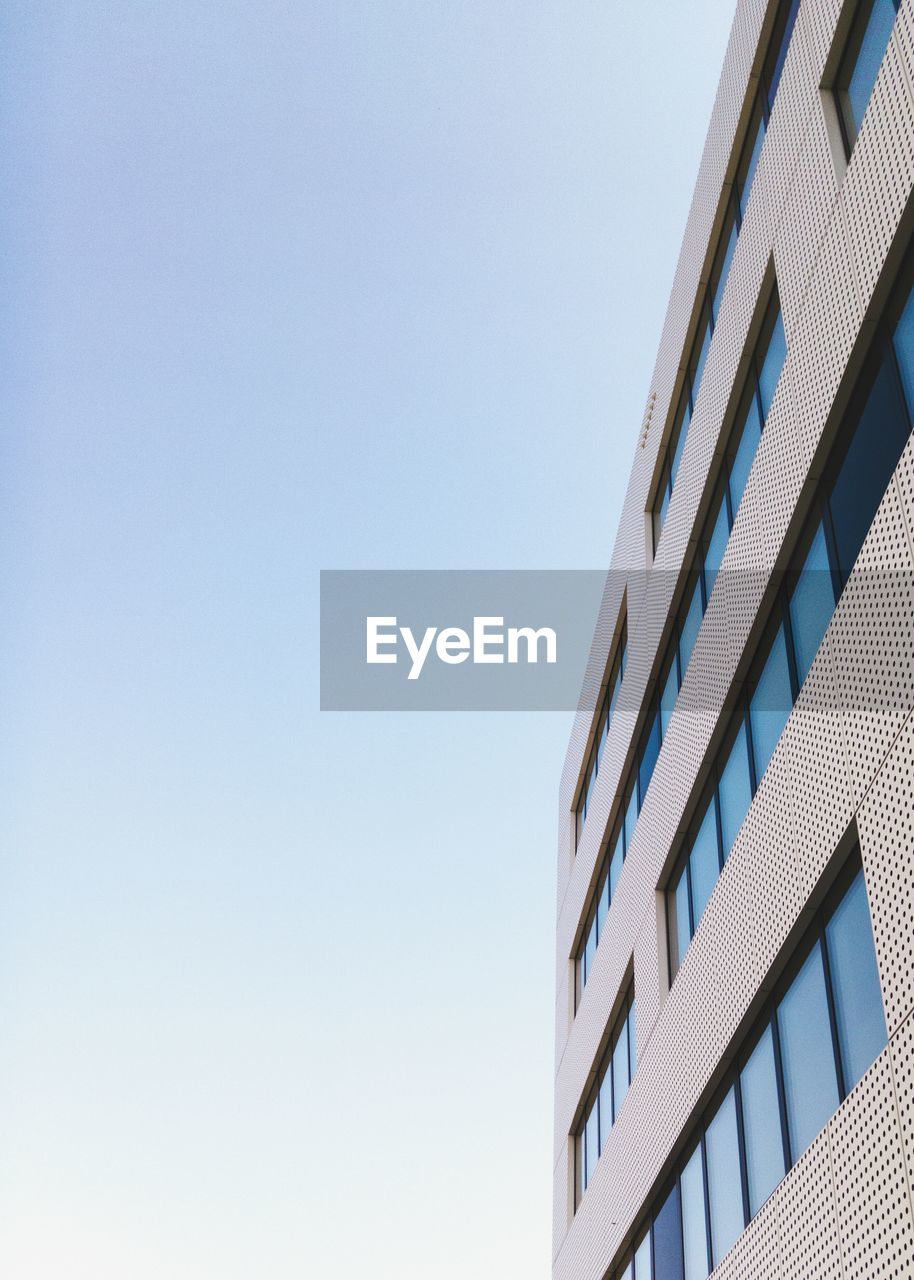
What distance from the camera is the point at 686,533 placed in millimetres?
17844

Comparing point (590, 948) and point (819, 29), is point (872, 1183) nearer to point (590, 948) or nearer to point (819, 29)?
point (819, 29)

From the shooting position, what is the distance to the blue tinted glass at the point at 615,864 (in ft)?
72.5

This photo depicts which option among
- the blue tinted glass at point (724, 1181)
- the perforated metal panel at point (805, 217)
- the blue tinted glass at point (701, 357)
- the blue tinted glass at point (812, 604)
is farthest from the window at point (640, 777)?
the perforated metal panel at point (805, 217)

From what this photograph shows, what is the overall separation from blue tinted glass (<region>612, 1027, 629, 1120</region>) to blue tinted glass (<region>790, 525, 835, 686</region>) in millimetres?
9149

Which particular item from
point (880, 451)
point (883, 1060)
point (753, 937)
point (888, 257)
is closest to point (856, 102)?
point (888, 257)

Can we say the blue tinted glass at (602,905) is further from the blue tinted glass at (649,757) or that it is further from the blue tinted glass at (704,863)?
the blue tinted glass at (704,863)

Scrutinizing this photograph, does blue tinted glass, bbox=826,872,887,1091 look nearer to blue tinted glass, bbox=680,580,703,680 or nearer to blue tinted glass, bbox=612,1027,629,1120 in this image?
blue tinted glass, bbox=680,580,703,680

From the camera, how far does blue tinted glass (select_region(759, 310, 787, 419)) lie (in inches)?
571

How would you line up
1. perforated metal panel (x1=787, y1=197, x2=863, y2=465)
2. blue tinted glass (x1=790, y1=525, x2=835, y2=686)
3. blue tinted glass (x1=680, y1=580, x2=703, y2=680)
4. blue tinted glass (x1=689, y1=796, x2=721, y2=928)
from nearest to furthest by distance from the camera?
perforated metal panel (x1=787, y1=197, x2=863, y2=465), blue tinted glass (x1=790, y1=525, x2=835, y2=686), blue tinted glass (x1=689, y1=796, x2=721, y2=928), blue tinted glass (x1=680, y1=580, x2=703, y2=680)

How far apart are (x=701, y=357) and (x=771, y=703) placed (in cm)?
807

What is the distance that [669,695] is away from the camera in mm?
18781

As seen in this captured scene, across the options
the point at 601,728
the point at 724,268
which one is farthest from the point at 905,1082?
the point at 601,728

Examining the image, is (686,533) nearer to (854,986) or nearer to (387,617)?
(387,617)

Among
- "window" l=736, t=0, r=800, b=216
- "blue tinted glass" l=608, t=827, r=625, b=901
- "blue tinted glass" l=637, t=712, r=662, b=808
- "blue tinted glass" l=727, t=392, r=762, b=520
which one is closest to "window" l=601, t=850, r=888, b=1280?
"blue tinted glass" l=727, t=392, r=762, b=520
